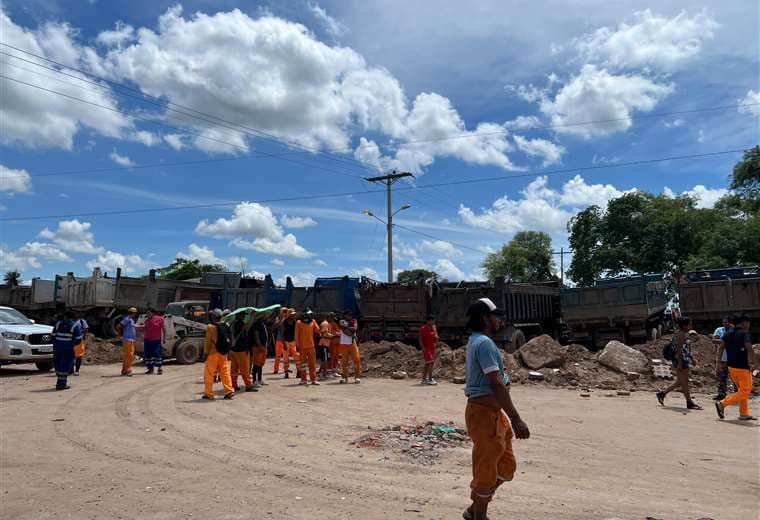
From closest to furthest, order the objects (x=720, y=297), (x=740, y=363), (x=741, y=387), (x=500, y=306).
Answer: (x=741, y=387) → (x=740, y=363) → (x=500, y=306) → (x=720, y=297)

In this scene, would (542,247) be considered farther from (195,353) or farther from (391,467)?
(391,467)

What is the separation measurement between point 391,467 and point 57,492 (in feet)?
9.92

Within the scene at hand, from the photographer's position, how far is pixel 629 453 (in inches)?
252

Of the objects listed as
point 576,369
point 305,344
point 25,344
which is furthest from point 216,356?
→ point 576,369

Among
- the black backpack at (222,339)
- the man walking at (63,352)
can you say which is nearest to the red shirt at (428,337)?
the black backpack at (222,339)

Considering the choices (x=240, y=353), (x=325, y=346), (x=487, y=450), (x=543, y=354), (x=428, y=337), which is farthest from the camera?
(x=543, y=354)

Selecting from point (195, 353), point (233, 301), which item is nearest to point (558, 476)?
point (195, 353)

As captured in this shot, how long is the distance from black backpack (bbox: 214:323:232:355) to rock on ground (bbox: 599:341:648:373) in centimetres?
874

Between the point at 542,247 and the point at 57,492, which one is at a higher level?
the point at 542,247

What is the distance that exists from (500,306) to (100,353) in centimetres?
1334

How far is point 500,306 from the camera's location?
1680 centimetres

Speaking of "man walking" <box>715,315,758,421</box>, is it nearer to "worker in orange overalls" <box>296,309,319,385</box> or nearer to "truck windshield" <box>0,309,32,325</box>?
"worker in orange overalls" <box>296,309,319,385</box>

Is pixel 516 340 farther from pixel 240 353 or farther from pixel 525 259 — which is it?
pixel 525 259

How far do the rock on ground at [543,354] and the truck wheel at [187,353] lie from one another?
32.7 ft
